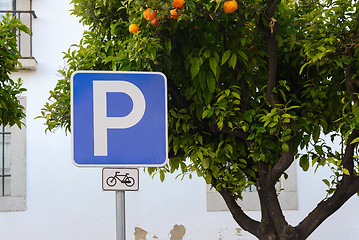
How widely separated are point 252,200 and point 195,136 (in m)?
5.14

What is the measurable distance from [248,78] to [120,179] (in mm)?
1829

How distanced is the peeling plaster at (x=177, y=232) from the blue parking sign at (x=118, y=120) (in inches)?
252

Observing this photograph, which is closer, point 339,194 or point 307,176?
point 339,194

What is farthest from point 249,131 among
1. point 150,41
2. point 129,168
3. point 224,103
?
point 129,168

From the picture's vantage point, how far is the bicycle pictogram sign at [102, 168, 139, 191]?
3312mm

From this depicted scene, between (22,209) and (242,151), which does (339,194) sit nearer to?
(242,151)

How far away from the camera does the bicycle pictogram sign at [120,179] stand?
10.9 ft

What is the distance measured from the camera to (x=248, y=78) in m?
4.76

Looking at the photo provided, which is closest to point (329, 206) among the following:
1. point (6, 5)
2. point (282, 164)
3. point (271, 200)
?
point (271, 200)

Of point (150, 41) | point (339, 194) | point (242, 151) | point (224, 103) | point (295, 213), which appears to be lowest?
point (295, 213)

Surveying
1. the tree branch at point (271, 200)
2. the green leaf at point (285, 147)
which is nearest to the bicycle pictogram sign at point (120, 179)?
the green leaf at point (285, 147)

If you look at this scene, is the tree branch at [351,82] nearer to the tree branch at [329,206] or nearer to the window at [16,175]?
the tree branch at [329,206]

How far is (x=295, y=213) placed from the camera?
9.87 m

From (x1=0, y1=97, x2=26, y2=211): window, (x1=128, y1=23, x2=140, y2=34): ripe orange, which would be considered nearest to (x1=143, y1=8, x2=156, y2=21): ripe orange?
(x1=128, y1=23, x2=140, y2=34): ripe orange
